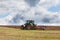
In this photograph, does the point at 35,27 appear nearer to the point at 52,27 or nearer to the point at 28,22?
the point at 28,22

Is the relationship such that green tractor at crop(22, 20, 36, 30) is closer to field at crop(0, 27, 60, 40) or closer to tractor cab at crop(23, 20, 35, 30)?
tractor cab at crop(23, 20, 35, 30)

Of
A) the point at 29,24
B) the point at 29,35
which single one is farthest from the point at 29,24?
the point at 29,35

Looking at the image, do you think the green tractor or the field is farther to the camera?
the green tractor

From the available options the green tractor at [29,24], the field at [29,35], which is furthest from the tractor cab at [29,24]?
the field at [29,35]

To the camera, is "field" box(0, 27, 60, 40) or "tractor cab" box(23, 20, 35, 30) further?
"tractor cab" box(23, 20, 35, 30)

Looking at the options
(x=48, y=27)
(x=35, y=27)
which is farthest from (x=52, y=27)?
(x=35, y=27)

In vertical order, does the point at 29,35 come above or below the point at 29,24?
below

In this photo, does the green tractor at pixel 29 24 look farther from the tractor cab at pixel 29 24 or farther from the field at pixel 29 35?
the field at pixel 29 35

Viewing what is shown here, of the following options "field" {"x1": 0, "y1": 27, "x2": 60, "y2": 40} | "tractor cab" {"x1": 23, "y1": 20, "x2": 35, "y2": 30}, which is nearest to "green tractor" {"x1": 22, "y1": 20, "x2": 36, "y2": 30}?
"tractor cab" {"x1": 23, "y1": 20, "x2": 35, "y2": 30}

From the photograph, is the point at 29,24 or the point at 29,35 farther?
the point at 29,24

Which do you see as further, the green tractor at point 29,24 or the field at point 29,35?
the green tractor at point 29,24

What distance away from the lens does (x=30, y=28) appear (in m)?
44.2

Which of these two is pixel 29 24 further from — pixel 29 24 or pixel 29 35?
pixel 29 35

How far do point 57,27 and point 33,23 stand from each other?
7545mm
